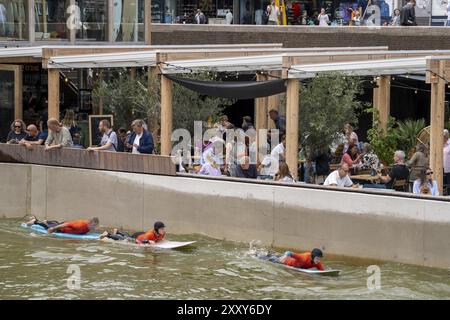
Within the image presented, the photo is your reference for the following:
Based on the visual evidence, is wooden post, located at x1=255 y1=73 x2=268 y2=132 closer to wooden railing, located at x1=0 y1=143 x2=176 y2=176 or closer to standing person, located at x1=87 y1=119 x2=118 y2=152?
standing person, located at x1=87 y1=119 x2=118 y2=152

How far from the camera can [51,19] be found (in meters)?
34.6

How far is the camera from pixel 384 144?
87.7 feet

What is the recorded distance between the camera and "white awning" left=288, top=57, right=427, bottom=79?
2397 cm

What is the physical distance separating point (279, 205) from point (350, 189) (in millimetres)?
1620

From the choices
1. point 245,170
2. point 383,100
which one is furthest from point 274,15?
point 245,170

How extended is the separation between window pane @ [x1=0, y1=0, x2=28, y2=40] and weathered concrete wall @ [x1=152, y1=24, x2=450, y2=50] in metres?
6.87

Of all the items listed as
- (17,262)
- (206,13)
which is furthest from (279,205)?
(206,13)

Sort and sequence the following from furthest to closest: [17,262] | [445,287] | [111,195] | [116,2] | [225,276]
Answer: [116,2] < [111,195] < [17,262] < [225,276] < [445,287]

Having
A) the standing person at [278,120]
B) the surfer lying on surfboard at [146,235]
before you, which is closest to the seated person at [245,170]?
the surfer lying on surfboard at [146,235]

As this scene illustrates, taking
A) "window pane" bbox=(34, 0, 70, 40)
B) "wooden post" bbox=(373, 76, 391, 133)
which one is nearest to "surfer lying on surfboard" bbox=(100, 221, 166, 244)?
"wooden post" bbox=(373, 76, 391, 133)

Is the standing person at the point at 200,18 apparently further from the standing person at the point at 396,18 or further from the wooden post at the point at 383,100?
the wooden post at the point at 383,100

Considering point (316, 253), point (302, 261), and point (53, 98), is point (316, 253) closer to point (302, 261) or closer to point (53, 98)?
point (302, 261)

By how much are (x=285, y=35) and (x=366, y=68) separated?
16.5 meters
